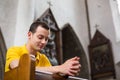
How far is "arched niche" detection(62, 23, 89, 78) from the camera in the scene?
8021 mm

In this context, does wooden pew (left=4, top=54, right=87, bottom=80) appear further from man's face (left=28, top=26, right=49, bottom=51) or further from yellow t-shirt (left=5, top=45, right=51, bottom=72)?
man's face (left=28, top=26, right=49, bottom=51)

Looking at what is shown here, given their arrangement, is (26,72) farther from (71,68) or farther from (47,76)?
(71,68)

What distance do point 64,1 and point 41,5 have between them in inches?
52.6

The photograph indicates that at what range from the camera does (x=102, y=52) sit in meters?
7.81

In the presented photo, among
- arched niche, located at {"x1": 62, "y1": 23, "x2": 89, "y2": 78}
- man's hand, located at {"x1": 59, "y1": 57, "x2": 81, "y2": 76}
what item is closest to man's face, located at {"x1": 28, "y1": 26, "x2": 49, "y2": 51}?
man's hand, located at {"x1": 59, "y1": 57, "x2": 81, "y2": 76}

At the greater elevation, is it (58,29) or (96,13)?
(96,13)

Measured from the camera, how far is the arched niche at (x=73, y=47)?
26.3 feet

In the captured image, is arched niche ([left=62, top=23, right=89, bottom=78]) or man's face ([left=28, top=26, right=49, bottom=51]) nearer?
man's face ([left=28, top=26, right=49, bottom=51])

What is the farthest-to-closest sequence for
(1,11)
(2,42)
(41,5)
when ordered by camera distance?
(41,5)
(1,11)
(2,42)

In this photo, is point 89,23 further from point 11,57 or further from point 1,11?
point 11,57

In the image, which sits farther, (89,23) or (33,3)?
(89,23)

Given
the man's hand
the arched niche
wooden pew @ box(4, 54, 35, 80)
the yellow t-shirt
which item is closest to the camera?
wooden pew @ box(4, 54, 35, 80)

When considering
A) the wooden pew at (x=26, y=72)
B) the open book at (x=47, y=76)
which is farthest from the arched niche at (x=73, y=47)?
the wooden pew at (x=26, y=72)

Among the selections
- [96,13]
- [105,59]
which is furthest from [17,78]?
[96,13]
